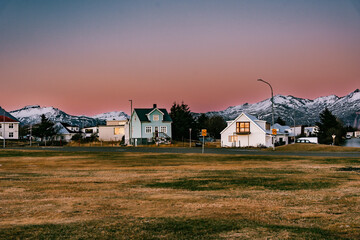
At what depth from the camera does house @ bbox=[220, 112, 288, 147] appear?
76.1 m

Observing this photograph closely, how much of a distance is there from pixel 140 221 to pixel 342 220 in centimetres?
454

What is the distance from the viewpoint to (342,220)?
8656 mm

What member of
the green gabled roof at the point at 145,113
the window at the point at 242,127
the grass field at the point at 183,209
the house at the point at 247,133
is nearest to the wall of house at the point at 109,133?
the green gabled roof at the point at 145,113

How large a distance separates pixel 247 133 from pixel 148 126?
Result: 25944mm

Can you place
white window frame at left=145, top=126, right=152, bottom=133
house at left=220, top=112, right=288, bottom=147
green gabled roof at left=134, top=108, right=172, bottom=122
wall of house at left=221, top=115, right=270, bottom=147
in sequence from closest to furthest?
wall of house at left=221, top=115, right=270, bottom=147 < house at left=220, top=112, right=288, bottom=147 < white window frame at left=145, top=126, right=152, bottom=133 < green gabled roof at left=134, top=108, right=172, bottom=122

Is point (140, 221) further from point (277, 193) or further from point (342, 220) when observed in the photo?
point (277, 193)

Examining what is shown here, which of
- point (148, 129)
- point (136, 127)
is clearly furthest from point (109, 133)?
point (148, 129)

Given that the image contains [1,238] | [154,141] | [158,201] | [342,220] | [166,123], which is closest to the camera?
[1,238]

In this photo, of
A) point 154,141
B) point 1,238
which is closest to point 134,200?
point 1,238

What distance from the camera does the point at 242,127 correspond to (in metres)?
78.5

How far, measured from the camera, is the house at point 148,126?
90.2 m

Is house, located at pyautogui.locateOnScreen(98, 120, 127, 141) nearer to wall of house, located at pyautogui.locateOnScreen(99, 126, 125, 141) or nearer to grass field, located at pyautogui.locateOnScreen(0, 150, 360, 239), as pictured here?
wall of house, located at pyautogui.locateOnScreen(99, 126, 125, 141)

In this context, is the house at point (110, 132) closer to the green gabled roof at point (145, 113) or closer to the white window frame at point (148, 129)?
the green gabled roof at point (145, 113)

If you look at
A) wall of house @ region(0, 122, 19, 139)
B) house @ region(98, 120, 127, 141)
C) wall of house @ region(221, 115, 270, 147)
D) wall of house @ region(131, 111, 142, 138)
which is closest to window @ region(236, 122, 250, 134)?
wall of house @ region(221, 115, 270, 147)
